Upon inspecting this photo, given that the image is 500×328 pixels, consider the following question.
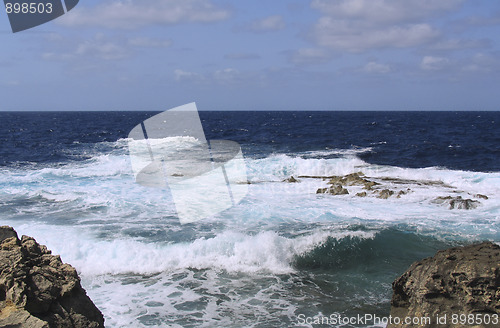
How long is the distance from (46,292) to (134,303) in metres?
3.75

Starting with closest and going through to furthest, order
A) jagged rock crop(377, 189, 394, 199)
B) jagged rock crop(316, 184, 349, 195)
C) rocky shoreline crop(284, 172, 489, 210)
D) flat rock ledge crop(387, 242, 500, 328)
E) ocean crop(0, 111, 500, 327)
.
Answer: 1. flat rock ledge crop(387, 242, 500, 328)
2. ocean crop(0, 111, 500, 327)
3. rocky shoreline crop(284, 172, 489, 210)
4. jagged rock crop(377, 189, 394, 199)
5. jagged rock crop(316, 184, 349, 195)

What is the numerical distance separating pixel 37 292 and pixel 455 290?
12.3 ft

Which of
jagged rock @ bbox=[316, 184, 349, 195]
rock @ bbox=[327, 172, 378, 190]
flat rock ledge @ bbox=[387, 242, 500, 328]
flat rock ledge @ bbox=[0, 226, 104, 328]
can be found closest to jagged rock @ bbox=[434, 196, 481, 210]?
rock @ bbox=[327, 172, 378, 190]

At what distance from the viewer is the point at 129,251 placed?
Result: 9.34 meters

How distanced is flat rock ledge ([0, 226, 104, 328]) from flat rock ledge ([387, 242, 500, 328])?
3054mm

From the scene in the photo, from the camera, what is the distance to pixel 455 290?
418cm

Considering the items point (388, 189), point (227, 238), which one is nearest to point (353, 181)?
point (388, 189)

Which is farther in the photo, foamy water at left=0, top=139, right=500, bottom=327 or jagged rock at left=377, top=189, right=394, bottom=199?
jagged rock at left=377, top=189, right=394, bottom=199

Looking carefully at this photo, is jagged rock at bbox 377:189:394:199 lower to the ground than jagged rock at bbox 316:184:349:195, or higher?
lower

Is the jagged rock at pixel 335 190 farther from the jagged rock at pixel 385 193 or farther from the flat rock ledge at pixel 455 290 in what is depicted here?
the flat rock ledge at pixel 455 290

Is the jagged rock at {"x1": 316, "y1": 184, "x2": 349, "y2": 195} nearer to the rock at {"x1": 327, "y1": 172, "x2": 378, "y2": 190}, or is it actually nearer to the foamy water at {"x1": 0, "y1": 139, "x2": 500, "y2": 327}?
the foamy water at {"x1": 0, "y1": 139, "x2": 500, "y2": 327}

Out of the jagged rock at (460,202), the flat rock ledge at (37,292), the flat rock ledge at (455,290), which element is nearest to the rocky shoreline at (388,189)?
the jagged rock at (460,202)

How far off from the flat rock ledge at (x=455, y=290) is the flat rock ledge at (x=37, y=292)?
305cm

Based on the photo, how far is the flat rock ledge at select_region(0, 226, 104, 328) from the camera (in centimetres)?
342
